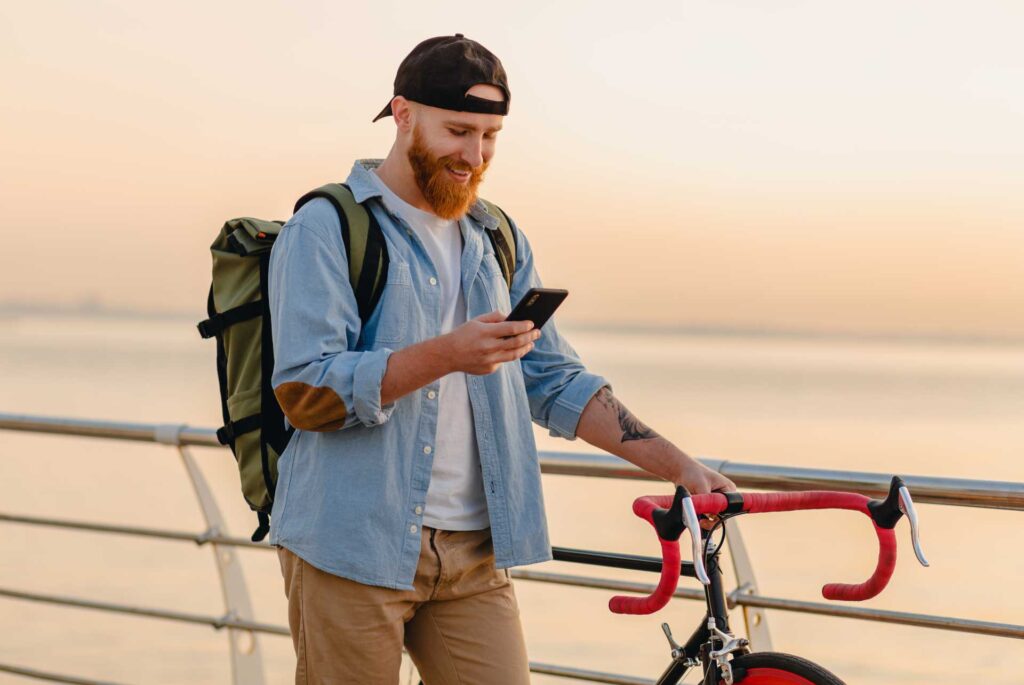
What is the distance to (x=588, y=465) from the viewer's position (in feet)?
9.26

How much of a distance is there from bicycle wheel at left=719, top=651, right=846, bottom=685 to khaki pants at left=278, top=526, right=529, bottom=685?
45 cm

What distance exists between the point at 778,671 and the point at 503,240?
924 mm

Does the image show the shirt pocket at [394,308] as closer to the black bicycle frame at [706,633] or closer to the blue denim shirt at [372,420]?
the blue denim shirt at [372,420]

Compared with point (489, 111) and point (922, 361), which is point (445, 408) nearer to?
point (489, 111)

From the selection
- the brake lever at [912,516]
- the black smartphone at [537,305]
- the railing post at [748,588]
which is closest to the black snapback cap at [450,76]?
the black smartphone at [537,305]

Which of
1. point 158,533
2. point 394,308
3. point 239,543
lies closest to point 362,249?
point 394,308

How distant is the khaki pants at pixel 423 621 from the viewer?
2.11 meters

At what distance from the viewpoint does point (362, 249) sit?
2.10 meters

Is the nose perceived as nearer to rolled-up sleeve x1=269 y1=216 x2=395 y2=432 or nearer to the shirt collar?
the shirt collar

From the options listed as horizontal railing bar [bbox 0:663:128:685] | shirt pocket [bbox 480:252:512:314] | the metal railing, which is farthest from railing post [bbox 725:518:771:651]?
horizontal railing bar [bbox 0:663:128:685]

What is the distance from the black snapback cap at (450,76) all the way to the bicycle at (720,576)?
739mm

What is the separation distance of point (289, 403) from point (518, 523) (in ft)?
1.50

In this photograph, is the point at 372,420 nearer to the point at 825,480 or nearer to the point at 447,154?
the point at 447,154

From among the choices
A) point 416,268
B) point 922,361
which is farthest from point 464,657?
point 922,361
